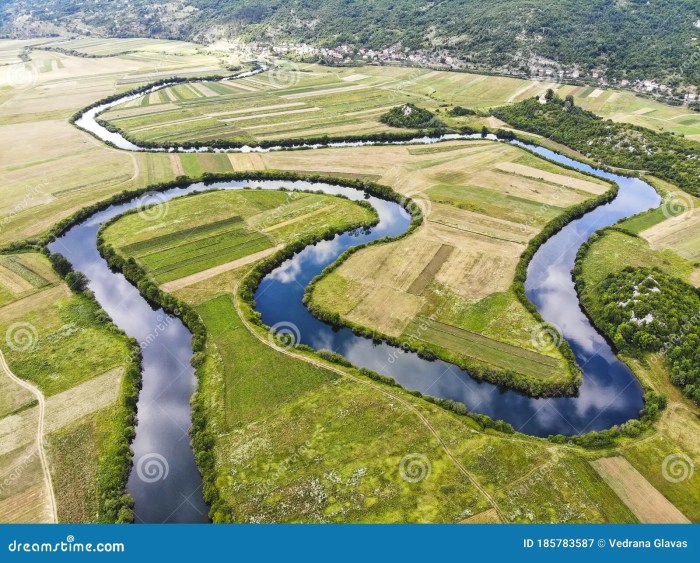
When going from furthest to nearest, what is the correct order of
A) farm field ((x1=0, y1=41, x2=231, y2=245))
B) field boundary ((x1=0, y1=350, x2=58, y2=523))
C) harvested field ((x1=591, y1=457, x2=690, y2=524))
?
farm field ((x1=0, y1=41, x2=231, y2=245)) → field boundary ((x1=0, y1=350, x2=58, y2=523)) → harvested field ((x1=591, y1=457, x2=690, y2=524))

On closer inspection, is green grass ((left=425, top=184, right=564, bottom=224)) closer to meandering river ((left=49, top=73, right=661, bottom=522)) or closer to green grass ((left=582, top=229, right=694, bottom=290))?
meandering river ((left=49, top=73, right=661, bottom=522))

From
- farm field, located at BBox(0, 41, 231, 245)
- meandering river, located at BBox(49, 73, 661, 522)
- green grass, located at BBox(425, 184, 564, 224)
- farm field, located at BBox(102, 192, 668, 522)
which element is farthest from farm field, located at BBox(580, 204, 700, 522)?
farm field, located at BBox(0, 41, 231, 245)

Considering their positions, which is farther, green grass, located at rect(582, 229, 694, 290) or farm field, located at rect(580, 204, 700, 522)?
green grass, located at rect(582, 229, 694, 290)

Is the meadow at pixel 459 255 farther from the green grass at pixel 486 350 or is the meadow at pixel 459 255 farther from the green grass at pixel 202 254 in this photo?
the green grass at pixel 202 254

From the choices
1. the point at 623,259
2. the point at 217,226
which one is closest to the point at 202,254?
the point at 217,226

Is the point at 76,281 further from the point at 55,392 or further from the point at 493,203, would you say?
the point at 493,203

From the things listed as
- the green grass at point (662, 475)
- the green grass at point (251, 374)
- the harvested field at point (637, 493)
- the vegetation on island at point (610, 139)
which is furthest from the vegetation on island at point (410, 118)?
the harvested field at point (637, 493)
